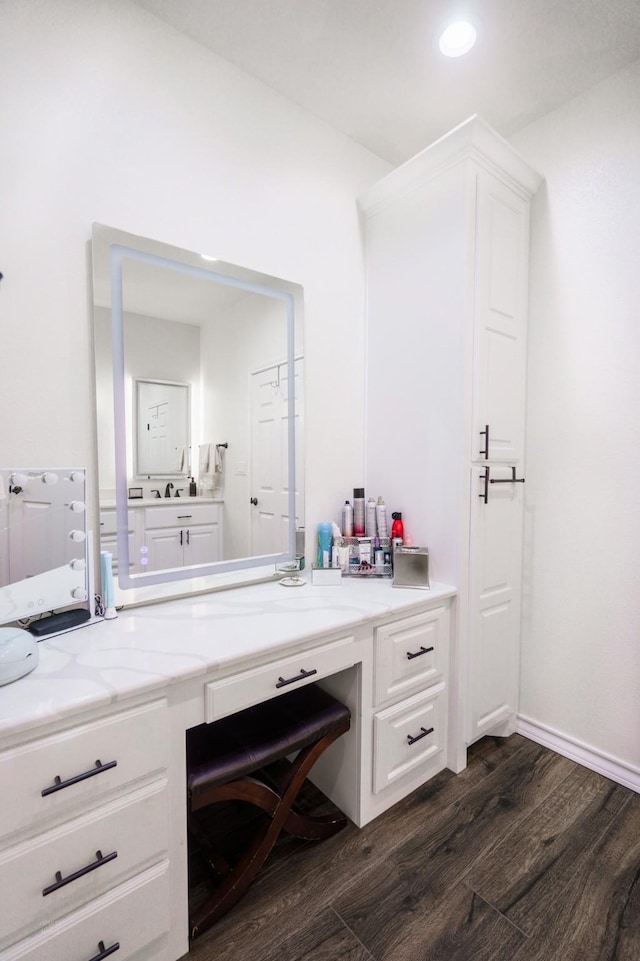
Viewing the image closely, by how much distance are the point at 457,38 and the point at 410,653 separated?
2279mm

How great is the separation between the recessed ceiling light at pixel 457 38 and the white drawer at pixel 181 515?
1.94m

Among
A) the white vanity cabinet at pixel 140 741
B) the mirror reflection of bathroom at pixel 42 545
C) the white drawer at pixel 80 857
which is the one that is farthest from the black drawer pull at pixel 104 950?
the mirror reflection of bathroom at pixel 42 545

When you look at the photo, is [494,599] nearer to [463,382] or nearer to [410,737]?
[410,737]

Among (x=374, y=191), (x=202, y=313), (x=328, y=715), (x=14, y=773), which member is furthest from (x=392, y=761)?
(x=374, y=191)

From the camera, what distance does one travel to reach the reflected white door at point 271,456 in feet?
Answer: 5.90

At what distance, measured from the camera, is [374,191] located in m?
2.02

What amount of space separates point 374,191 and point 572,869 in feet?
9.02

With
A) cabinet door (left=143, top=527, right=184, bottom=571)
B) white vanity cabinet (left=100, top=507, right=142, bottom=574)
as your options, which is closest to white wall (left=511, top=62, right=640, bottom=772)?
cabinet door (left=143, top=527, right=184, bottom=571)

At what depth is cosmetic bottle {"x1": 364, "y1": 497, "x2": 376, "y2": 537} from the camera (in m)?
2.00

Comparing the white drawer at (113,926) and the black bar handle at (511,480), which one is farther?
the black bar handle at (511,480)

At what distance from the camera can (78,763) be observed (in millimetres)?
917

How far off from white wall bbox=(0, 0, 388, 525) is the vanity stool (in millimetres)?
824

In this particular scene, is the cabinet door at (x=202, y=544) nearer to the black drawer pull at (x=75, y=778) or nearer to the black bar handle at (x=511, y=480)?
the black drawer pull at (x=75, y=778)

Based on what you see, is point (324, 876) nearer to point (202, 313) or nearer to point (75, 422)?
point (75, 422)
